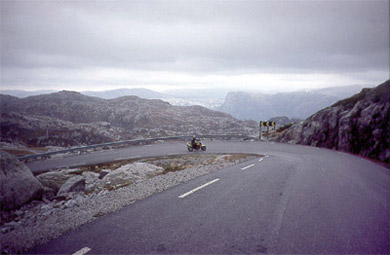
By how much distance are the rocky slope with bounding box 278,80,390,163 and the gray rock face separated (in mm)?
22249

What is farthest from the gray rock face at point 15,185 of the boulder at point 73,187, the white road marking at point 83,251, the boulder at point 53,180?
the white road marking at point 83,251

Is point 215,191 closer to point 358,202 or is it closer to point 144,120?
point 358,202

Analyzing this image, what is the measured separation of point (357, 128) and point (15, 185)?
26950 mm

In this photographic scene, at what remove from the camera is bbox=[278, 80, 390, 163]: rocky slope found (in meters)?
19.0

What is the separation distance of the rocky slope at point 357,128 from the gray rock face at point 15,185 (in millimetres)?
22249

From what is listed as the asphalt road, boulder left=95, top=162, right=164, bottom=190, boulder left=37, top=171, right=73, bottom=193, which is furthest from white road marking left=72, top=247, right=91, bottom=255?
boulder left=37, top=171, right=73, bottom=193

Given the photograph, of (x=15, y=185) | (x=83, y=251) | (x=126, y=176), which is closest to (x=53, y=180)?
(x=126, y=176)

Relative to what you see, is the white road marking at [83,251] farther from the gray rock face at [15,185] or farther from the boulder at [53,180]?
the boulder at [53,180]

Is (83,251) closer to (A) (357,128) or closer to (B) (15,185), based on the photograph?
(B) (15,185)

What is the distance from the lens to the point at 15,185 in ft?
26.3

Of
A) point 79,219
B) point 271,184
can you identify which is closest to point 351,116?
point 271,184

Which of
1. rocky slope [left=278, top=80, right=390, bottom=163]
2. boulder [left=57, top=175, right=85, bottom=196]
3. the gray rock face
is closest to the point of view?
Answer: the gray rock face

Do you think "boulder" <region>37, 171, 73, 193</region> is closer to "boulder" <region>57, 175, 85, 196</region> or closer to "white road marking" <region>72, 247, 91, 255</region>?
"boulder" <region>57, 175, 85, 196</region>

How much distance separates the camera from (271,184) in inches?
323
